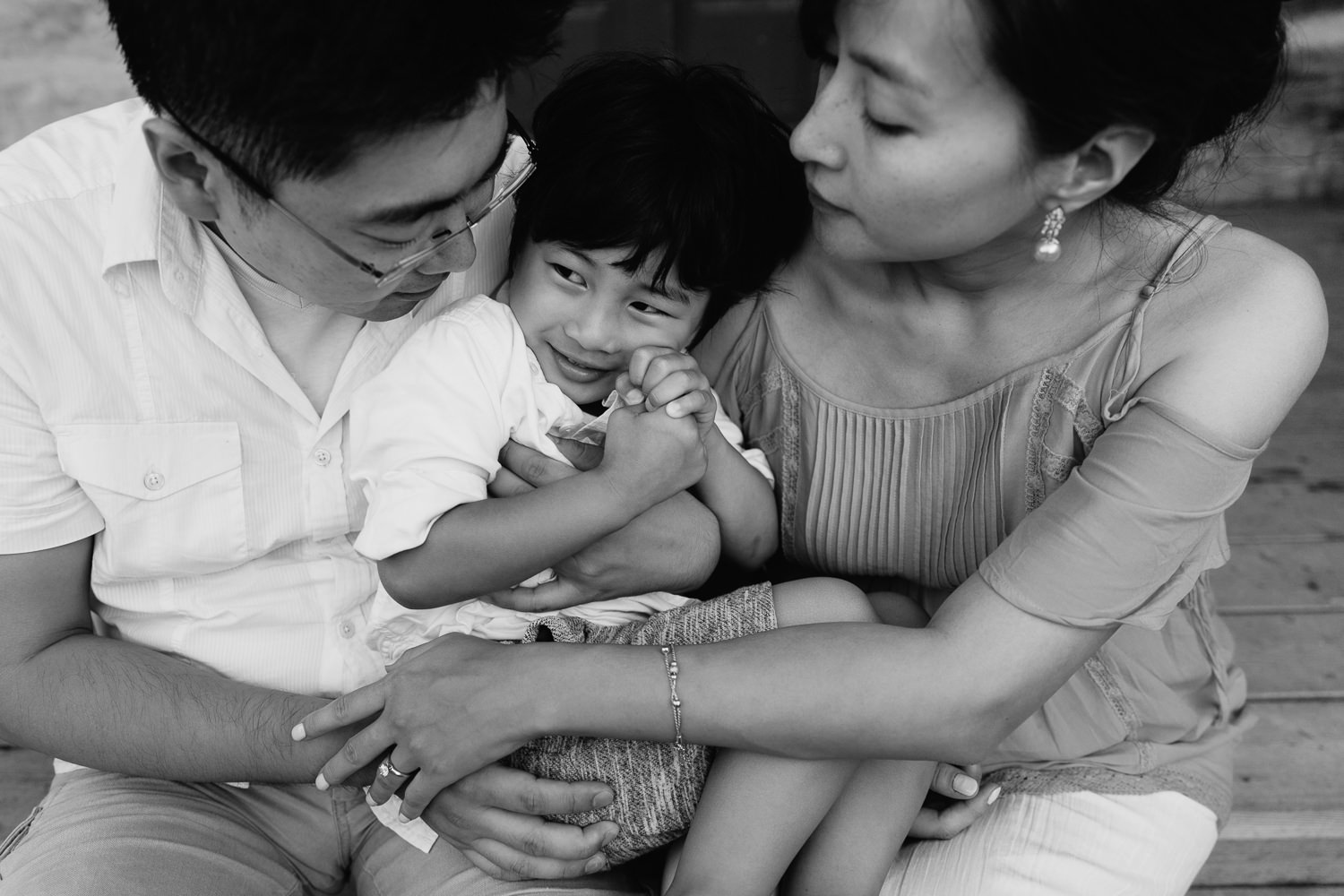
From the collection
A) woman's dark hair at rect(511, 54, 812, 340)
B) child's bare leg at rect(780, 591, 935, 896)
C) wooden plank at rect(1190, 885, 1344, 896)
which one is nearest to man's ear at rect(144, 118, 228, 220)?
woman's dark hair at rect(511, 54, 812, 340)

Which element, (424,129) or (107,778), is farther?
(107,778)

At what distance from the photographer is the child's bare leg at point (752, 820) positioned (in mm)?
1503

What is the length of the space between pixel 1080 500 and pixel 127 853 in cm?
127

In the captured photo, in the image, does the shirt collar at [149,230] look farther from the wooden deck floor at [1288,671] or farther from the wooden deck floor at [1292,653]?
the wooden deck floor at [1292,653]

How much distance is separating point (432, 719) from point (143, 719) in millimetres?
413

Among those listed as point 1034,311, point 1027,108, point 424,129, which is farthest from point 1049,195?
point 424,129

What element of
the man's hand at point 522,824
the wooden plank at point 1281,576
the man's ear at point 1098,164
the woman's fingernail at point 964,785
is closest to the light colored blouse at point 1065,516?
the woman's fingernail at point 964,785

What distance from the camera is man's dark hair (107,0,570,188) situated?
4.13ft

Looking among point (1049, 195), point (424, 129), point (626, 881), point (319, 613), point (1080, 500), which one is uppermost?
point (424, 129)

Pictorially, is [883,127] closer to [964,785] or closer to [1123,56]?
[1123,56]

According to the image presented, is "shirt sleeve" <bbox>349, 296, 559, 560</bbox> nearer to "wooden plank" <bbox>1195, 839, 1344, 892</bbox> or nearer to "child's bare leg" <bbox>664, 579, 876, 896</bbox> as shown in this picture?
"child's bare leg" <bbox>664, 579, 876, 896</bbox>

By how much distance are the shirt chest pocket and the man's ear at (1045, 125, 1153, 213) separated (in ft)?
3.59

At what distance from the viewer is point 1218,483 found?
148cm

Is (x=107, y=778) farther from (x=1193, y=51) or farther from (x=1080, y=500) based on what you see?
(x=1193, y=51)
